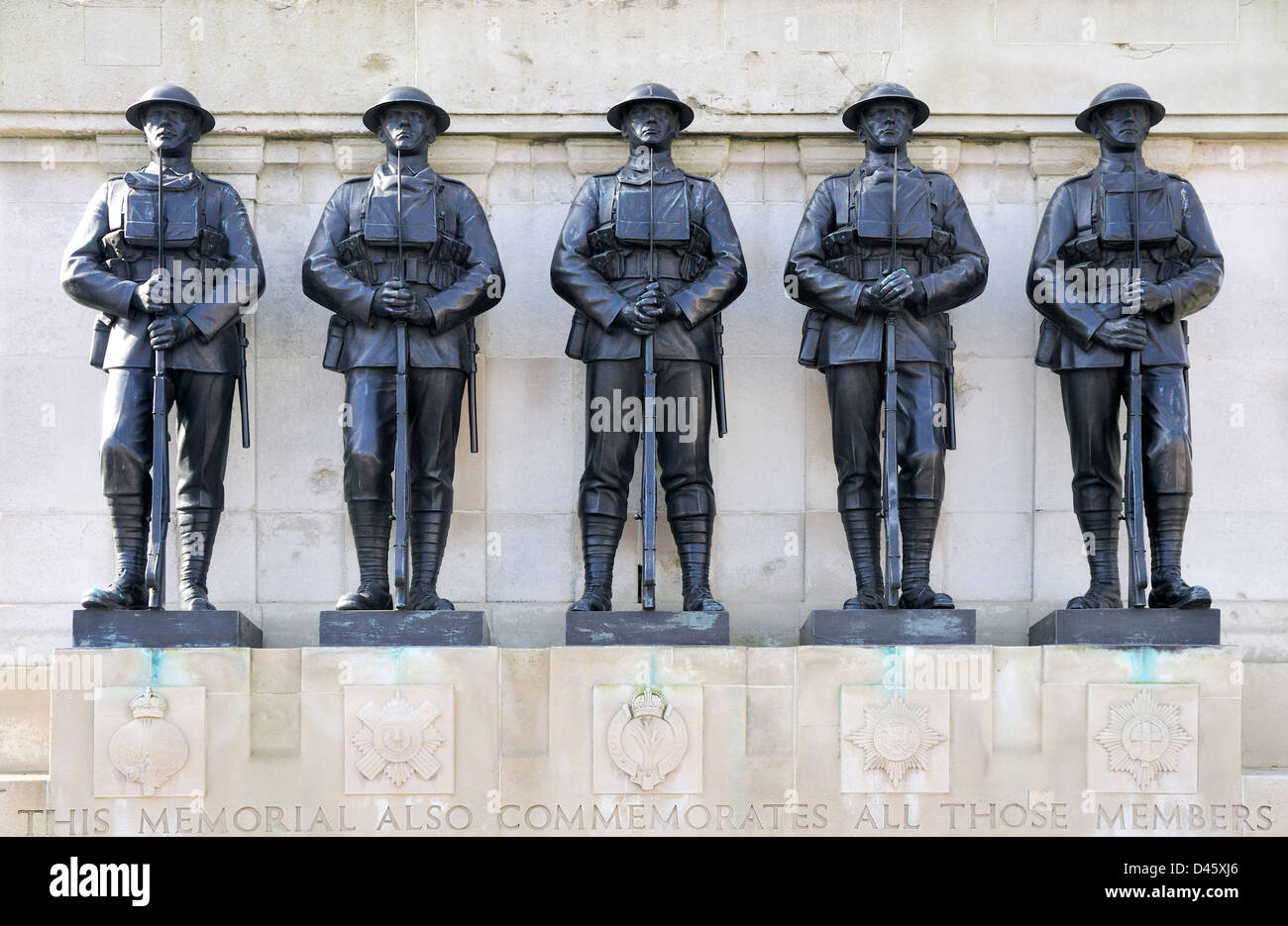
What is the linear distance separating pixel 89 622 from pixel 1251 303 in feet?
25.4

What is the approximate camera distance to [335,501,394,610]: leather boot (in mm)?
13961

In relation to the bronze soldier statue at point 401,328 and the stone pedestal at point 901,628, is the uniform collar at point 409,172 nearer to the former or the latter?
the bronze soldier statue at point 401,328

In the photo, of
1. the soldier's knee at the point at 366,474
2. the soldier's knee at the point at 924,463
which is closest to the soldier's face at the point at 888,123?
the soldier's knee at the point at 924,463

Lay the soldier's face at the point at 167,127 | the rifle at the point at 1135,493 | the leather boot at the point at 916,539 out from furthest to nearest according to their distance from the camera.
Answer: the soldier's face at the point at 167,127 < the leather boot at the point at 916,539 < the rifle at the point at 1135,493

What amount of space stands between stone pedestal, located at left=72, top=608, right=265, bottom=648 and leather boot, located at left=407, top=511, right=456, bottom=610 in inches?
45.3

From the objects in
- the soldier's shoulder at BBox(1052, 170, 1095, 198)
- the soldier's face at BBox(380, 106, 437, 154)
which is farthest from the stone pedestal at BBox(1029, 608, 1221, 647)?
the soldier's face at BBox(380, 106, 437, 154)

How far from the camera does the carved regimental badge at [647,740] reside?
1330 centimetres

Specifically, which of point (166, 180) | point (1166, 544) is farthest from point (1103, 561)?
point (166, 180)

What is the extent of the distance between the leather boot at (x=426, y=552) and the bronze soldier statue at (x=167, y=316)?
1.23 metres

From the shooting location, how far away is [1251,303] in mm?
15406

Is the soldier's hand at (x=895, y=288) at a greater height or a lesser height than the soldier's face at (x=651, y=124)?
lesser

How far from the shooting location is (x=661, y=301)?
45.3ft

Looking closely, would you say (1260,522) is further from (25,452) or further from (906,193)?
(25,452)

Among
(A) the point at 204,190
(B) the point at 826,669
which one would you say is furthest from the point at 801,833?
(A) the point at 204,190
